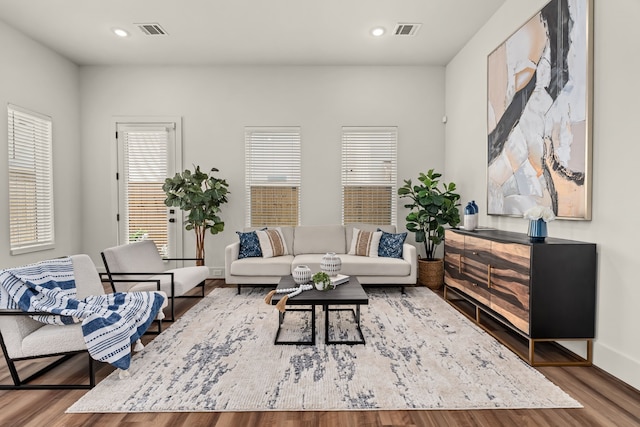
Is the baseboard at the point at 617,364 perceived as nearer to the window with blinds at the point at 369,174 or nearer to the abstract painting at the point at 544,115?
the abstract painting at the point at 544,115

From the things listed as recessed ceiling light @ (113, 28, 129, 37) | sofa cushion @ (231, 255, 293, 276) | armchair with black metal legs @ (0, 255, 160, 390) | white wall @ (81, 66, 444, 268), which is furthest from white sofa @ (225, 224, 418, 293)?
recessed ceiling light @ (113, 28, 129, 37)

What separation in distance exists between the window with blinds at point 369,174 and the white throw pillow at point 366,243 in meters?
0.75

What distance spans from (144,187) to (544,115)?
18.6 feet

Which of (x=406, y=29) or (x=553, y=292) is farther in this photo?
(x=406, y=29)

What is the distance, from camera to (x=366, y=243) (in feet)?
17.6

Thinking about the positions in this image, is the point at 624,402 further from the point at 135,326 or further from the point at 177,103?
the point at 177,103

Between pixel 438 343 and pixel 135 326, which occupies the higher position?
pixel 135 326

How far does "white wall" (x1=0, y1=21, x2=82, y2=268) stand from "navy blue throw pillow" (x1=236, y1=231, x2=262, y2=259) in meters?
2.77

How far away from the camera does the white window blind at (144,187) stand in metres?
6.13

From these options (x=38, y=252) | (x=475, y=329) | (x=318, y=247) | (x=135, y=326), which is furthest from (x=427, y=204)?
(x=38, y=252)

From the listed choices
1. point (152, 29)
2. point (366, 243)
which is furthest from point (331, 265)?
point (152, 29)

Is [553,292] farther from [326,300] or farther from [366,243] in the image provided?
[366,243]

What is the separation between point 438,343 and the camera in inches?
129

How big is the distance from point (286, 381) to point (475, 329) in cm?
206
